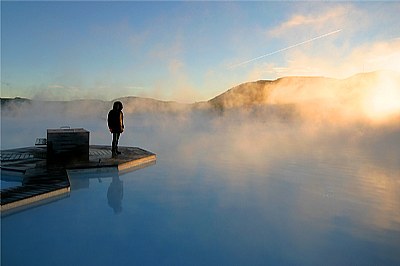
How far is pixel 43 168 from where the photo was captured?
17.0ft

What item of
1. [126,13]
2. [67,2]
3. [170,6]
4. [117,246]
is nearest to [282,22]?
[170,6]

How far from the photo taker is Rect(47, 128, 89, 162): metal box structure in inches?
215

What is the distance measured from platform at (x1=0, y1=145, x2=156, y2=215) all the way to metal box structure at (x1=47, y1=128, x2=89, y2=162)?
10 centimetres

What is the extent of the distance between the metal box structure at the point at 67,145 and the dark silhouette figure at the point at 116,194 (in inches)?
36.2

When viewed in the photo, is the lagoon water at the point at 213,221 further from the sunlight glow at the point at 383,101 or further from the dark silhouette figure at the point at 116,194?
the sunlight glow at the point at 383,101

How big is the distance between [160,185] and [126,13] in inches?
387

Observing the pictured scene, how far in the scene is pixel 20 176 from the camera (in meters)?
4.99

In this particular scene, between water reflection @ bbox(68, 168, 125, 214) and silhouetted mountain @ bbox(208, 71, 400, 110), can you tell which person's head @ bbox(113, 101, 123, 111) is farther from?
silhouetted mountain @ bbox(208, 71, 400, 110)

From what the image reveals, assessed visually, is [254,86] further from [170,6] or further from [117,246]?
A: [117,246]

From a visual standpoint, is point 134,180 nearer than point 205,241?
No

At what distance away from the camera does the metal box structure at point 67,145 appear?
547 centimetres

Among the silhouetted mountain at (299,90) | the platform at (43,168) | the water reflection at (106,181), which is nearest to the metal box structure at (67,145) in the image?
the platform at (43,168)

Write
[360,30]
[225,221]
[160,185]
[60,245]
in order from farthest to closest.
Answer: [360,30], [160,185], [225,221], [60,245]

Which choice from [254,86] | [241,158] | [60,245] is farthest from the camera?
[254,86]
